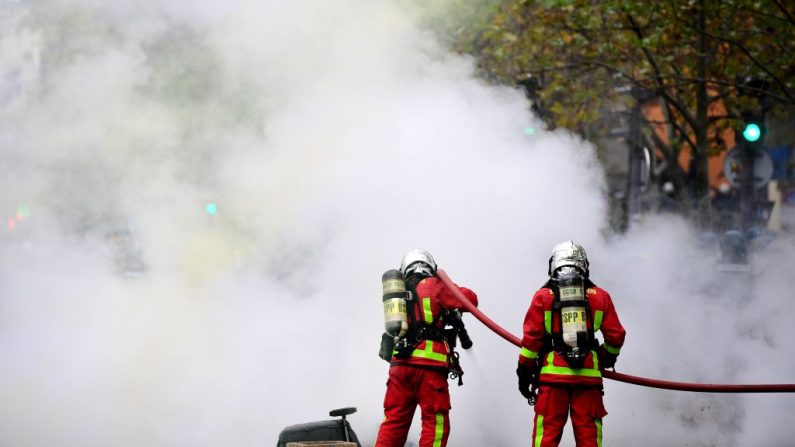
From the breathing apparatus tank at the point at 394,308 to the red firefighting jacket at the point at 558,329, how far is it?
0.70 metres

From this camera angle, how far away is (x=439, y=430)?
549cm

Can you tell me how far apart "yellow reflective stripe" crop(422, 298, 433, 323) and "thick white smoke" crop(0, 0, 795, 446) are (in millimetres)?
1506

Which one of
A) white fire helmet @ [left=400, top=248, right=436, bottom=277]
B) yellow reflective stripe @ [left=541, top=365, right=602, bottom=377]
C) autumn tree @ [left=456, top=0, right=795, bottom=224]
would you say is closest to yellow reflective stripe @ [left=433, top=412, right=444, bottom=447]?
yellow reflective stripe @ [left=541, top=365, right=602, bottom=377]

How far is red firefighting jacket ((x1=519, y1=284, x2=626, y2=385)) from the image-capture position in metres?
5.14

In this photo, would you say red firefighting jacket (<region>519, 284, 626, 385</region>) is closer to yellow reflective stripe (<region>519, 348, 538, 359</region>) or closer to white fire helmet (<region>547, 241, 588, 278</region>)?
yellow reflective stripe (<region>519, 348, 538, 359</region>)

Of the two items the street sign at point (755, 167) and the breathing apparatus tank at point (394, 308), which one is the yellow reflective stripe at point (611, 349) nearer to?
the breathing apparatus tank at point (394, 308)

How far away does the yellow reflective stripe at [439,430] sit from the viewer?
546cm

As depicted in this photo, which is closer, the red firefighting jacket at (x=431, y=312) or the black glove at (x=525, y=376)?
the black glove at (x=525, y=376)

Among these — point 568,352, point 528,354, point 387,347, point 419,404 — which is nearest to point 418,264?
point 387,347

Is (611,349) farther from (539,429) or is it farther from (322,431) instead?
(322,431)

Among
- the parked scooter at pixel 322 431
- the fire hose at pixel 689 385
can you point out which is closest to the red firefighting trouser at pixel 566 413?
the fire hose at pixel 689 385

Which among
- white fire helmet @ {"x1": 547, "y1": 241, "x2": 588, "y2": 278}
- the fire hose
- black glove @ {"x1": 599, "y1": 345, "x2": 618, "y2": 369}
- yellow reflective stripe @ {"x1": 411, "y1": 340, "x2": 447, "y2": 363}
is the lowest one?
the fire hose

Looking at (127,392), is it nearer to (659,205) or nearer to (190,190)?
(190,190)

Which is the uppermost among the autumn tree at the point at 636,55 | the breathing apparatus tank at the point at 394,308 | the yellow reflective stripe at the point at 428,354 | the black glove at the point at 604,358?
the autumn tree at the point at 636,55
